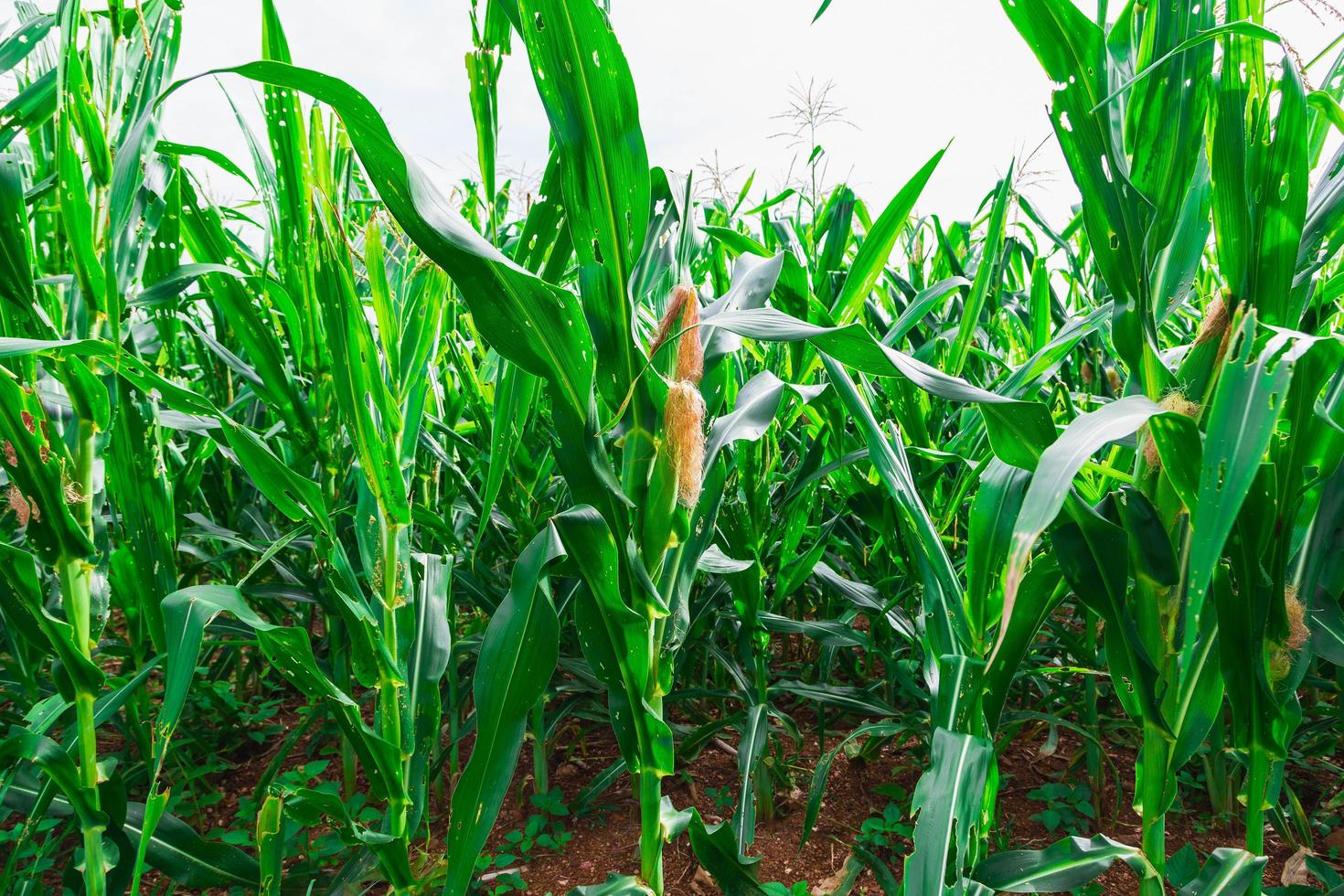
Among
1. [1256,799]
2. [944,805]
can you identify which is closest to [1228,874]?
[1256,799]

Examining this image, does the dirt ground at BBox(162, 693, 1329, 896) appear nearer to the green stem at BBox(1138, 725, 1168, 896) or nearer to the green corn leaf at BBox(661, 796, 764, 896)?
the green corn leaf at BBox(661, 796, 764, 896)

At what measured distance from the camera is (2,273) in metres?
0.80

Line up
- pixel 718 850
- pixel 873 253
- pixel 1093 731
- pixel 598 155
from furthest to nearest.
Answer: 1. pixel 1093 731
2. pixel 873 253
3. pixel 718 850
4. pixel 598 155

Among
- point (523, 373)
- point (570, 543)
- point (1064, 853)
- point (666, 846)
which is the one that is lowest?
point (666, 846)

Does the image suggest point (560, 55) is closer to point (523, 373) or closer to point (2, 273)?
point (523, 373)

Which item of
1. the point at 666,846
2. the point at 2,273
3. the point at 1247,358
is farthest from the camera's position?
the point at 666,846

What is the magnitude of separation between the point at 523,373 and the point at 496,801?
→ 1.41 feet

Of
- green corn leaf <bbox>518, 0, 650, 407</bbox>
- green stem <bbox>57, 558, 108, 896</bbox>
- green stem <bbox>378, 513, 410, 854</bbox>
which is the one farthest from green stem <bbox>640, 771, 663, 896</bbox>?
green stem <bbox>57, 558, 108, 896</bbox>

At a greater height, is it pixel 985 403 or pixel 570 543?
pixel 985 403

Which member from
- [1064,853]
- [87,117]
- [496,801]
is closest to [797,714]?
[1064,853]

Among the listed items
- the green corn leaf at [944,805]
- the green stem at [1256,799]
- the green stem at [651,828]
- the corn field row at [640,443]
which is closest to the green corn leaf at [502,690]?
the corn field row at [640,443]

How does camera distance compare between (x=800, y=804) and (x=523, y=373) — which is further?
(x=800, y=804)

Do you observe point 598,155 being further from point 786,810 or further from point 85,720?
point 786,810

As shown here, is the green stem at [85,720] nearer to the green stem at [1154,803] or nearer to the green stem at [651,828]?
the green stem at [651,828]
